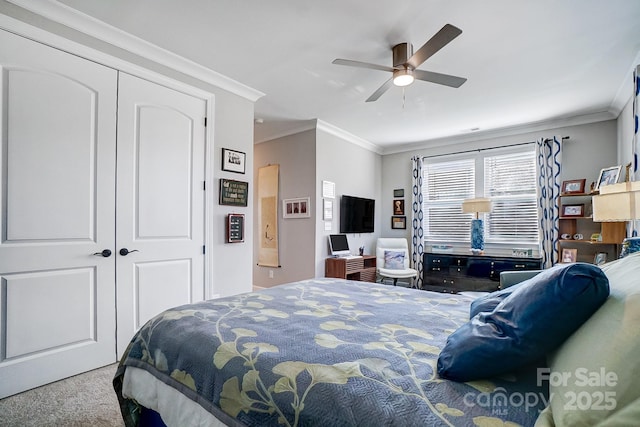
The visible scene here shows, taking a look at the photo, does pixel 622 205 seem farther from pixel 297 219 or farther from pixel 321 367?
pixel 297 219

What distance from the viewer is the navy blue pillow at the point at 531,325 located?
A: 77 cm

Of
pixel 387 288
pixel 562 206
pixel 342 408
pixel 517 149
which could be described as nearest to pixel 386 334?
pixel 342 408

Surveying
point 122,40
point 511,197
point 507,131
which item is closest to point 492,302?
point 122,40

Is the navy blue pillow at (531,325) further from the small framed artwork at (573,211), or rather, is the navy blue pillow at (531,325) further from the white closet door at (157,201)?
the small framed artwork at (573,211)

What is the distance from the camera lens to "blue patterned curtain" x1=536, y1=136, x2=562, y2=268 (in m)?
4.20

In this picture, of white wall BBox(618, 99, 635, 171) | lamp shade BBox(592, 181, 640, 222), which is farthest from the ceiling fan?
white wall BBox(618, 99, 635, 171)

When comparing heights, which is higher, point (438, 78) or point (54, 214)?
point (438, 78)

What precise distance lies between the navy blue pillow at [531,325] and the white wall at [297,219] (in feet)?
12.0

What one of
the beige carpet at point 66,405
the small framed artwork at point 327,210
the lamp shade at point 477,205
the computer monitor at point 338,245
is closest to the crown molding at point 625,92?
the lamp shade at point 477,205

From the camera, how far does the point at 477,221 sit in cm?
A: 474

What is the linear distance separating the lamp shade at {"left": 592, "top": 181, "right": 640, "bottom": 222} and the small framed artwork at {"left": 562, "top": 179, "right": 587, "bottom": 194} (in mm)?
2383

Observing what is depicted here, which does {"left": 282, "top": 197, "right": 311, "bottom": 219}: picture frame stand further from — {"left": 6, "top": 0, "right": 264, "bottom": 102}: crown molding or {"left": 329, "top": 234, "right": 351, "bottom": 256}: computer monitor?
{"left": 6, "top": 0, "right": 264, "bottom": 102}: crown molding

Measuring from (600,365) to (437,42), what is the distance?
2126mm

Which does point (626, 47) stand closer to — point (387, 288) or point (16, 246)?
point (387, 288)
